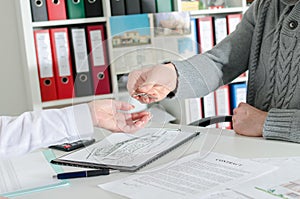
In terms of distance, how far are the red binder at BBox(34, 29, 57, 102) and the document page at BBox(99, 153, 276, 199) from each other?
126 centimetres

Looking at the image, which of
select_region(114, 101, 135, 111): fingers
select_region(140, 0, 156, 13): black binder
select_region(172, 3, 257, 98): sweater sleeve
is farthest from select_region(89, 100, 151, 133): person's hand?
select_region(140, 0, 156, 13): black binder

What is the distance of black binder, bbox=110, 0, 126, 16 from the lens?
216 cm

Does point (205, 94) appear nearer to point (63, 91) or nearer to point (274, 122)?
point (274, 122)

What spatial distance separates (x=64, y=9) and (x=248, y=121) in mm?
1233

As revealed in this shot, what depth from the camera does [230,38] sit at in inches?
55.3

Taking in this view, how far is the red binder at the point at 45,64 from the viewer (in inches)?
81.7

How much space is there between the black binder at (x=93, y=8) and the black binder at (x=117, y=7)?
0.20 feet

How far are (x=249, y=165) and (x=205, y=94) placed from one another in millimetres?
281

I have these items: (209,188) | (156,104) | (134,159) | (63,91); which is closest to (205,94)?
(156,104)

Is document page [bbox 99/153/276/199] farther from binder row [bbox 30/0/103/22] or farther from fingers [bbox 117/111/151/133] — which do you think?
binder row [bbox 30/0/103/22]

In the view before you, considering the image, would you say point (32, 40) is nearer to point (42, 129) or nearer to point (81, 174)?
point (42, 129)

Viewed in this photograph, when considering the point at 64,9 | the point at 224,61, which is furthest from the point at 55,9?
the point at 224,61

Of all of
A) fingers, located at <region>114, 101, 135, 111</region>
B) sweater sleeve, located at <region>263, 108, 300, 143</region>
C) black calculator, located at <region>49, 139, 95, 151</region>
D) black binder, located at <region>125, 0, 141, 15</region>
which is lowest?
black calculator, located at <region>49, 139, 95, 151</region>

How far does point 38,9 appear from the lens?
6.78ft
